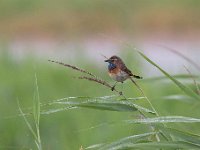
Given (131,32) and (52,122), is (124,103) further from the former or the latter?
(131,32)

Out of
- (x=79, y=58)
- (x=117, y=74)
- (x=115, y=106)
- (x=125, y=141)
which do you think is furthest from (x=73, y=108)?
(x=79, y=58)

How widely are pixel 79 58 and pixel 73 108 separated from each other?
3.98m

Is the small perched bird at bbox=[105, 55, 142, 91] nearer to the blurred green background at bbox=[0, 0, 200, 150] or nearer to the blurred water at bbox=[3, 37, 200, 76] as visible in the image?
the blurred green background at bbox=[0, 0, 200, 150]

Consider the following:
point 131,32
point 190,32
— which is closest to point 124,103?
point 131,32

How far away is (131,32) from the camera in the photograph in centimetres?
778

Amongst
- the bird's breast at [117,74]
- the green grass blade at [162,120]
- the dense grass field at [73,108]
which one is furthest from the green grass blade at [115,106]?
the bird's breast at [117,74]

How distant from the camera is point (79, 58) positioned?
27.8 ft

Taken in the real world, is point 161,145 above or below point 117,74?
below

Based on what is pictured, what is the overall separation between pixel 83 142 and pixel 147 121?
190 cm

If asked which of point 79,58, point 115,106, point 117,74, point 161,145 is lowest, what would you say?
point 161,145

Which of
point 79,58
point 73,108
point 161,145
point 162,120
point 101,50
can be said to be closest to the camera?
point 161,145

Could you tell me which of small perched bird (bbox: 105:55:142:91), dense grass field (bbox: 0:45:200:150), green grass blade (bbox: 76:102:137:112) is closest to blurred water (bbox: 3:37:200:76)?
dense grass field (bbox: 0:45:200:150)

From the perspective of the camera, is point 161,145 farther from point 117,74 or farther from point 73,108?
point 73,108

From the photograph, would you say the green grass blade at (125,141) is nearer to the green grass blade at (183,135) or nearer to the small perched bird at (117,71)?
the green grass blade at (183,135)
